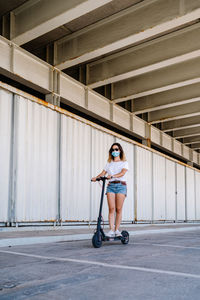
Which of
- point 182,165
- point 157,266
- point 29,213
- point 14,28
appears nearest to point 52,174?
point 29,213

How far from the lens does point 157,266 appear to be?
3.59m

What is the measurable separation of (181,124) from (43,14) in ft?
39.5

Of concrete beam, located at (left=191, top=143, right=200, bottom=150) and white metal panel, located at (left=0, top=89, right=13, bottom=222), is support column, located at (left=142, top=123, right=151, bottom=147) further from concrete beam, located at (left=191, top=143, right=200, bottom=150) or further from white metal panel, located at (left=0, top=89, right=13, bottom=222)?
white metal panel, located at (left=0, top=89, right=13, bottom=222)

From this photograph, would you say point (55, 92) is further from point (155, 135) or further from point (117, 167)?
point (155, 135)

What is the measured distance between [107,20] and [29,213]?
6341 mm

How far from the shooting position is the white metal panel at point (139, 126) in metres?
→ 17.0

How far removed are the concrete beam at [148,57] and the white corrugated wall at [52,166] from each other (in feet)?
7.20

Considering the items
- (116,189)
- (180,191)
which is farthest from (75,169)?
(180,191)

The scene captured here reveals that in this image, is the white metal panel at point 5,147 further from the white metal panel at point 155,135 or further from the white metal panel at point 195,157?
the white metal panel at point 195,157

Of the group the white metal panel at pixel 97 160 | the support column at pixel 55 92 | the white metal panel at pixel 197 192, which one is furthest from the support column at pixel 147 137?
the white metal panel at pixel 197 192

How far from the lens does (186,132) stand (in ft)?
69.7

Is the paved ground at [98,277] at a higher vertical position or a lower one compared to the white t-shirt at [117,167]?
lower

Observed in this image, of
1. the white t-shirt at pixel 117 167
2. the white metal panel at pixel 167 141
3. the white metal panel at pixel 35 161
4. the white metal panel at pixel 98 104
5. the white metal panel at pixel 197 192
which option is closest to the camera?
the white t-shirt at pixel 117 167

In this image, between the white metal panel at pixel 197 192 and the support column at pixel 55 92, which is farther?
the white metal panel at pixel 197 192
